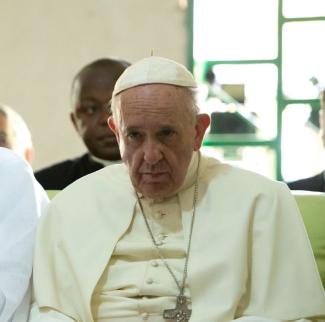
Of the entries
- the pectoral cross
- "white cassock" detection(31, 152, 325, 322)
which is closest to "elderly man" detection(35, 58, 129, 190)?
"white cassock" detection(31, 152, 325, 322)

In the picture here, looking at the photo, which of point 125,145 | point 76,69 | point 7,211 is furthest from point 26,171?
point 76,69

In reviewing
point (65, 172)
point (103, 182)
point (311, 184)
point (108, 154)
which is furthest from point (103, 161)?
point (103, 182)

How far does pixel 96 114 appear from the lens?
5.19 m

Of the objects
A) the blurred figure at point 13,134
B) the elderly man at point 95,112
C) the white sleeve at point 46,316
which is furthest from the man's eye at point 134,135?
the elderly man at point 95,112

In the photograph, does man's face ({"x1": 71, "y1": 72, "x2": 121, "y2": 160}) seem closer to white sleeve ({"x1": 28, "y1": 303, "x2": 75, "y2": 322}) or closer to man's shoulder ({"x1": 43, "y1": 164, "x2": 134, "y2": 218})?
man's shoulder ({"x1": 43, "y1": 164, "x2": 134, "y2": 218})

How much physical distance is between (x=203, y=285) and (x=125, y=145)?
0.58m

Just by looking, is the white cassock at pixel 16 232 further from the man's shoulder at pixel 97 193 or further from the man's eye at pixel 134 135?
the man's eye at pixel 134 135

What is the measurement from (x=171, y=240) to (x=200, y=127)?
17.3 inches

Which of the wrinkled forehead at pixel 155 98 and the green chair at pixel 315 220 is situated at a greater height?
the wrinkled forehead at pixel 155 98

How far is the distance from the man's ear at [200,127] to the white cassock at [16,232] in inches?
26.6

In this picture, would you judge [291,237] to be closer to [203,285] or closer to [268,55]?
[203,285]

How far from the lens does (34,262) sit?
128 inches

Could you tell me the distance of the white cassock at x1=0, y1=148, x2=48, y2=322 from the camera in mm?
3158

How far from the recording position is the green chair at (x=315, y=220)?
357 cm
